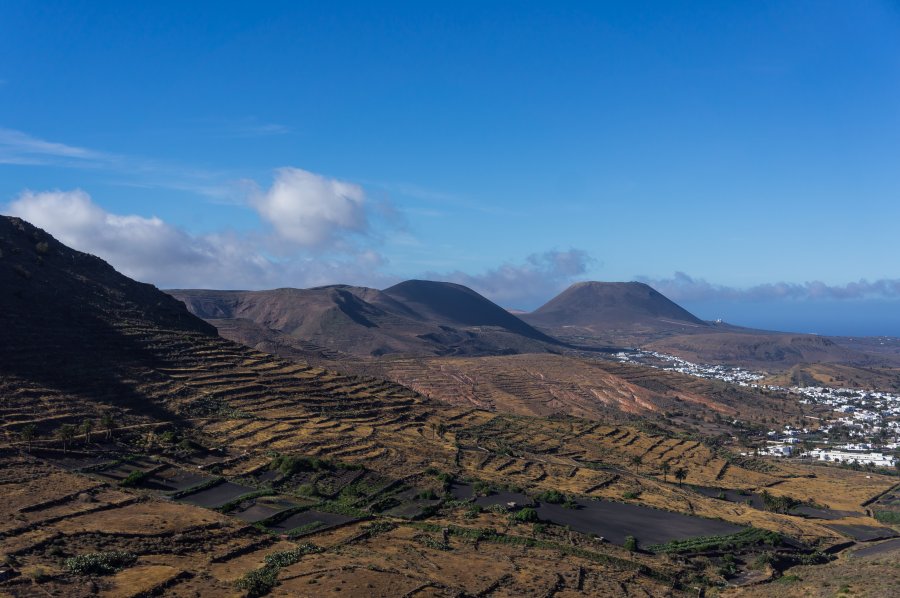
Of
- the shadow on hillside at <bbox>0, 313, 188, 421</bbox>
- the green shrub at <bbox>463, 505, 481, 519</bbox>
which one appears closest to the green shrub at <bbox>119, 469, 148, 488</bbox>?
the shadow on hillside at <bbox>0, 313, 188, 421</bbox>

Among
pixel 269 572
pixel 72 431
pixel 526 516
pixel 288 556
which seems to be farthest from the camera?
pixel 72 431

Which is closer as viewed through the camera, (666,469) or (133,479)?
(133,479)

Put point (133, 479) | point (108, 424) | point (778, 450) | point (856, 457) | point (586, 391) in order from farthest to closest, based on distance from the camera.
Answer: point (586, 391), point (778, 450), point (856, 457), point (108, 424), point (133, 479)

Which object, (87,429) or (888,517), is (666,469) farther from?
(87,429)

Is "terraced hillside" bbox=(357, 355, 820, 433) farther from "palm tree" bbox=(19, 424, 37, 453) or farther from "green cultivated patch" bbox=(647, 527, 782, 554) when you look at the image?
"palm tree" bbox=(19, 424, 37, 453)

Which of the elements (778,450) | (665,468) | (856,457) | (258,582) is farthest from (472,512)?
(856,457)

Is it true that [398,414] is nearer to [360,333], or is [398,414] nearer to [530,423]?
[530,423]

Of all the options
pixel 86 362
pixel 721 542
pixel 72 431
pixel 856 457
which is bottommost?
pixel 856 457

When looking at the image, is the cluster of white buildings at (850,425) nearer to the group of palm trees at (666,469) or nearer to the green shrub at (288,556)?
the group of palm trees at (666,469)
